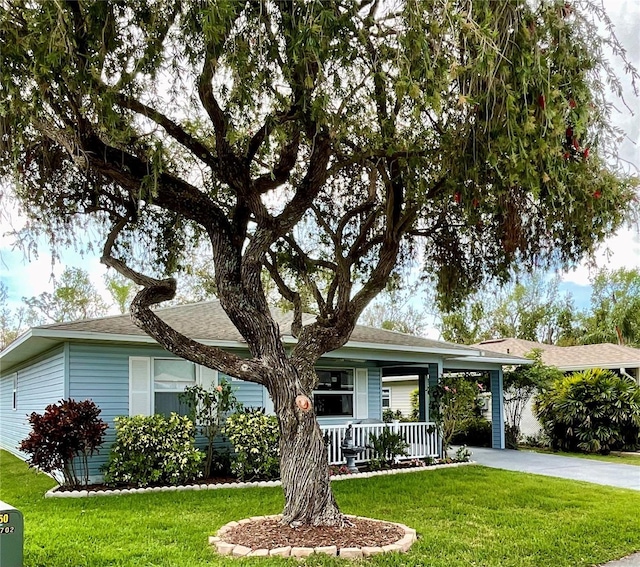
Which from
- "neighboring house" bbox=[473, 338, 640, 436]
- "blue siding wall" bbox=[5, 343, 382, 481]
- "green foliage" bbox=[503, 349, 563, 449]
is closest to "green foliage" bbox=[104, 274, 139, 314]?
"neighboring house" bbox=[473, 338, 640, 436]

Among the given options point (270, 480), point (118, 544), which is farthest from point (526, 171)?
point (270, 480)

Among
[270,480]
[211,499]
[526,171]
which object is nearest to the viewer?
[526,171]

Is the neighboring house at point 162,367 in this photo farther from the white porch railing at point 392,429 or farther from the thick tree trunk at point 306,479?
the thick tree trunk at point 306,479

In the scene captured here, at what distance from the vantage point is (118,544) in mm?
6781

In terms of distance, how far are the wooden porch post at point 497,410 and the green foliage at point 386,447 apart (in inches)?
204

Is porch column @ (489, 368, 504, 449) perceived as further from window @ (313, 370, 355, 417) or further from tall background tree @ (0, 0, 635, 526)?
tall background tree @ (0, 0, 635, 526)

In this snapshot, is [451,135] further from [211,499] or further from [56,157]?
[211,499]

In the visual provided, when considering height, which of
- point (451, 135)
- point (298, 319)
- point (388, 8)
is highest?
point (388, 8)

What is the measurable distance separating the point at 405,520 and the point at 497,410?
10.6m

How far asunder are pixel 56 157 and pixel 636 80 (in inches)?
264

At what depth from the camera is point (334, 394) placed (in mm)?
15336

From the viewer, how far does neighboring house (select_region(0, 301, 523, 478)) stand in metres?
11.4

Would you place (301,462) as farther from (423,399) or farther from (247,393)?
(423,399)

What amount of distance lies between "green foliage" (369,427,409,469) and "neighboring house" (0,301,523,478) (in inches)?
54.8
